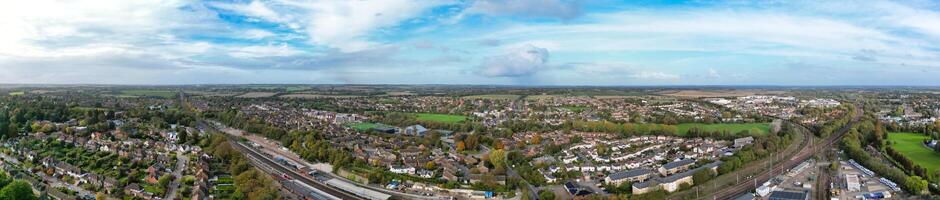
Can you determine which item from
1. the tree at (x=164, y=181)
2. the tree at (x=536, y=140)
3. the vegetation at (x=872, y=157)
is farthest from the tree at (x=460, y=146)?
the vegetation at (x=872, y=157)

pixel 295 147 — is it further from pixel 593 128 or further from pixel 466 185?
pixel 593 128

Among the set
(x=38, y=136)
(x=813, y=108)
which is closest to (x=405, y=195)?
(x=38, y=136)

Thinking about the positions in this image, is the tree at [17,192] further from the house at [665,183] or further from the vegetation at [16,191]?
the house at [665,183]

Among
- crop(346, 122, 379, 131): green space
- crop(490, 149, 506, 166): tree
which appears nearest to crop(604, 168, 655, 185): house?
crop(490, 149, 506, 166): tree

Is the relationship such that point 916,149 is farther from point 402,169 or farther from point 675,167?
point 402,169

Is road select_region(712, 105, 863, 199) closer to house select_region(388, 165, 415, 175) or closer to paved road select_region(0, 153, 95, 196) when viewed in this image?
house select_region(388, 165, 415, 175)

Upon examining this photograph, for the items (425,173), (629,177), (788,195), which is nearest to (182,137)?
(425,173)
